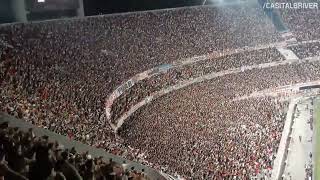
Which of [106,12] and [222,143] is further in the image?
[106,12]

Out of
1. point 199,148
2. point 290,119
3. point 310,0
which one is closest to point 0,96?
point 199,148

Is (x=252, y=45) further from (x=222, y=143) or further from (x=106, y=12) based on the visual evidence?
(x=222, y=143)

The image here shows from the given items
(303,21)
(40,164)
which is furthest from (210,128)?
(303,21)

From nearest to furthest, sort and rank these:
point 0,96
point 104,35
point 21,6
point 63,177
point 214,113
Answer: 1. point 63,177
2. point 0,96
3. point 21,6
4. point 214,113
5. point 104,35

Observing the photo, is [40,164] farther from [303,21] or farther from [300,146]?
[303,21]

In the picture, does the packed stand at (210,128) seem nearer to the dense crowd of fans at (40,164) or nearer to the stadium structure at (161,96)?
the stadium structure at (161,96)

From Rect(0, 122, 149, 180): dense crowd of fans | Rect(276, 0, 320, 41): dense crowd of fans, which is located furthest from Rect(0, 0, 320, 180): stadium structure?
Rect(276, 0, 320, 41): dense crowd of fans

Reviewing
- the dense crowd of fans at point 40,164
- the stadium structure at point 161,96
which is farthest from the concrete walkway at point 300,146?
the dense crowd of fans at point 40,164

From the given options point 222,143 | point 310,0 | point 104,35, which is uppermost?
point 310,0
